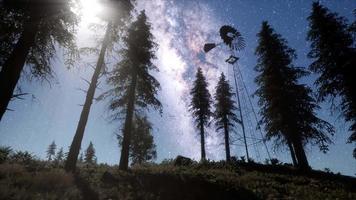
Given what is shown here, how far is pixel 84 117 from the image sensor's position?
1225 centimetres

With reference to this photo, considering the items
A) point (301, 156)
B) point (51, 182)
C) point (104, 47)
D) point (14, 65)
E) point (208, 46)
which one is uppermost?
point (208, 46)

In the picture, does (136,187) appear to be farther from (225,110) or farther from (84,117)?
(225,110)

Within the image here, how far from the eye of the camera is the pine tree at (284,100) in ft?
59.5

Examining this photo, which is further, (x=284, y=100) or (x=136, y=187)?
(x=284, y=100)

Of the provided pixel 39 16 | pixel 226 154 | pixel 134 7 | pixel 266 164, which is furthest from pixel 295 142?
pixel 39 16

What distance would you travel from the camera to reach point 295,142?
1781cm

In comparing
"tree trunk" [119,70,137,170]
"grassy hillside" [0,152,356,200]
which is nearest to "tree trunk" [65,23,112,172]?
"grassy hillside" [0,152,356,200]

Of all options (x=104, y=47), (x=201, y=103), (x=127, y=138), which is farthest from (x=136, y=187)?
(x=201, y=103)

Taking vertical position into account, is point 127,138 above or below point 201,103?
below

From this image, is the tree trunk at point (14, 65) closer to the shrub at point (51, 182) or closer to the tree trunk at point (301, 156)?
the shrub at point (51, 182)

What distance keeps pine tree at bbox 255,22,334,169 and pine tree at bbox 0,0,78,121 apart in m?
16.2

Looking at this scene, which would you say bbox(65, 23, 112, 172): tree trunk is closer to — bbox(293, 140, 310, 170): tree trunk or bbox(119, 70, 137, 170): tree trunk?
bbox(119, 70, 137, 170): tree trunk

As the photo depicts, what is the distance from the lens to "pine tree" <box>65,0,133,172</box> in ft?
38.0

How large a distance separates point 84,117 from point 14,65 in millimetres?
4751
